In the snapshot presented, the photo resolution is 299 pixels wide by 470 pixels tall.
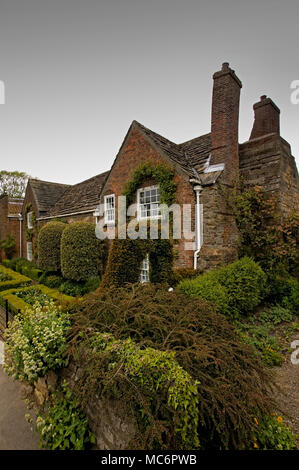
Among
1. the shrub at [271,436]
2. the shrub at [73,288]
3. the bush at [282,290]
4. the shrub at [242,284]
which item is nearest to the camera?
the shrub at [271,436]

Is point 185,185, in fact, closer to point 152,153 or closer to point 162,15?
point 152,153

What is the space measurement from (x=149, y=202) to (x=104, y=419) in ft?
28.3

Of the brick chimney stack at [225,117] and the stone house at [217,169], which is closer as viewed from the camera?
the stone house at [217,169]

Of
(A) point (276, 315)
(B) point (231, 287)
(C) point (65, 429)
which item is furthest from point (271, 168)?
(C) point (65, 429)

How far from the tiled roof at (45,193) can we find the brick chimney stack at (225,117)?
55.2 feet

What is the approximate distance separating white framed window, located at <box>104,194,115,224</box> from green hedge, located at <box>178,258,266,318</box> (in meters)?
6.73

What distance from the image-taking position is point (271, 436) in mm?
2533

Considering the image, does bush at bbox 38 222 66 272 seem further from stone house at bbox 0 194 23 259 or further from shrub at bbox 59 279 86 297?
stone house at bbox 0 194 23 259

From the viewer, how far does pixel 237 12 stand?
6867 mm

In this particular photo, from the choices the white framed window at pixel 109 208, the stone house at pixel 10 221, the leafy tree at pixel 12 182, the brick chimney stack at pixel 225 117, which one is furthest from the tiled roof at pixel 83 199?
the leafy tree at pixel 12 182

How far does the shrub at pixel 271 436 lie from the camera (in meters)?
2.47

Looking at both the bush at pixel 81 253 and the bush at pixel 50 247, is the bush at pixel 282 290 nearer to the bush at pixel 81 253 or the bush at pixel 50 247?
the bush at pixel 81 253

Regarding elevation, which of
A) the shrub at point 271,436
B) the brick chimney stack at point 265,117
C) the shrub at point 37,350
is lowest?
the shrub at point 271,436

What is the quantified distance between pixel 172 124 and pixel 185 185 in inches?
207
